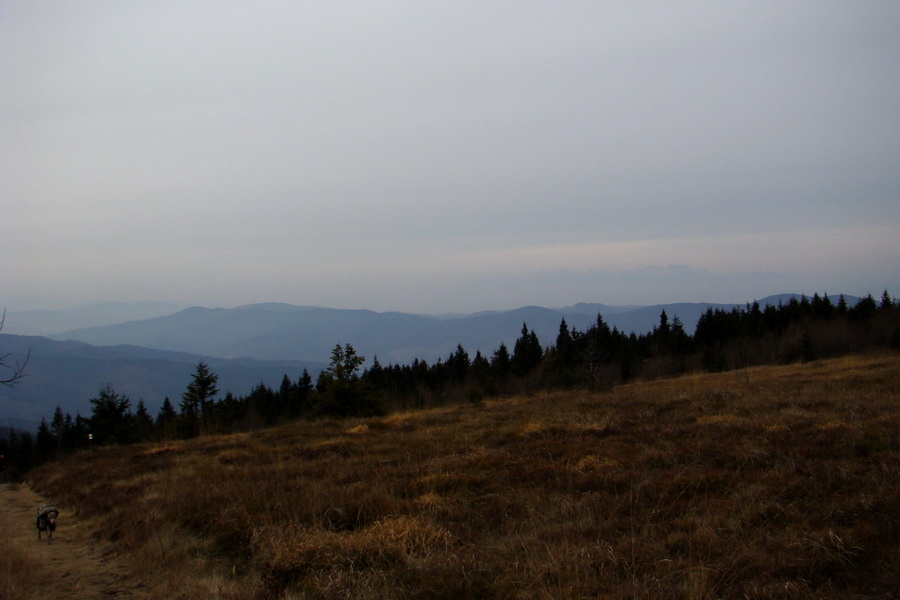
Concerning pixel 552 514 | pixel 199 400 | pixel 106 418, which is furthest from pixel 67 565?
pixel 106 418

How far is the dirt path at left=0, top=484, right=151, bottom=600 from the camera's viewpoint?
217 inches

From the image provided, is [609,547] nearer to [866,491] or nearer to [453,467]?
[866,491]

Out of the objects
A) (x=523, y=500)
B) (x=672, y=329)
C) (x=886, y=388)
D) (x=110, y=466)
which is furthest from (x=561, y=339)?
(x=523, y=500)

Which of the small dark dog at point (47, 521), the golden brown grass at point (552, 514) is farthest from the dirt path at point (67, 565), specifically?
the golden brown grass at point (552, 514)

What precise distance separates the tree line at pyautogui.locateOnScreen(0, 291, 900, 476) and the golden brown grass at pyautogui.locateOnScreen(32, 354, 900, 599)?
12.9 metres

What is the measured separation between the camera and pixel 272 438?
17.3m

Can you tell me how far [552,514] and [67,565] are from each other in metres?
6.17

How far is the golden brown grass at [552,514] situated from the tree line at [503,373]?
12883 millimetres

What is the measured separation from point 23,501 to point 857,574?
53.5 feet

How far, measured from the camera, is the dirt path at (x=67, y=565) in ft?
18.0

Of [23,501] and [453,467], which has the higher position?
[453,467]

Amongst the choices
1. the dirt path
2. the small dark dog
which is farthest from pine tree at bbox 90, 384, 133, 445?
the small dark dog

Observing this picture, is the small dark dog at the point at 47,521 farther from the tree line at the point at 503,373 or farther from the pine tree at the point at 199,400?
the pine tree at the point at 199,400

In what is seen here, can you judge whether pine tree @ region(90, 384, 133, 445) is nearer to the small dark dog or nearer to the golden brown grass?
the golden brown grass
